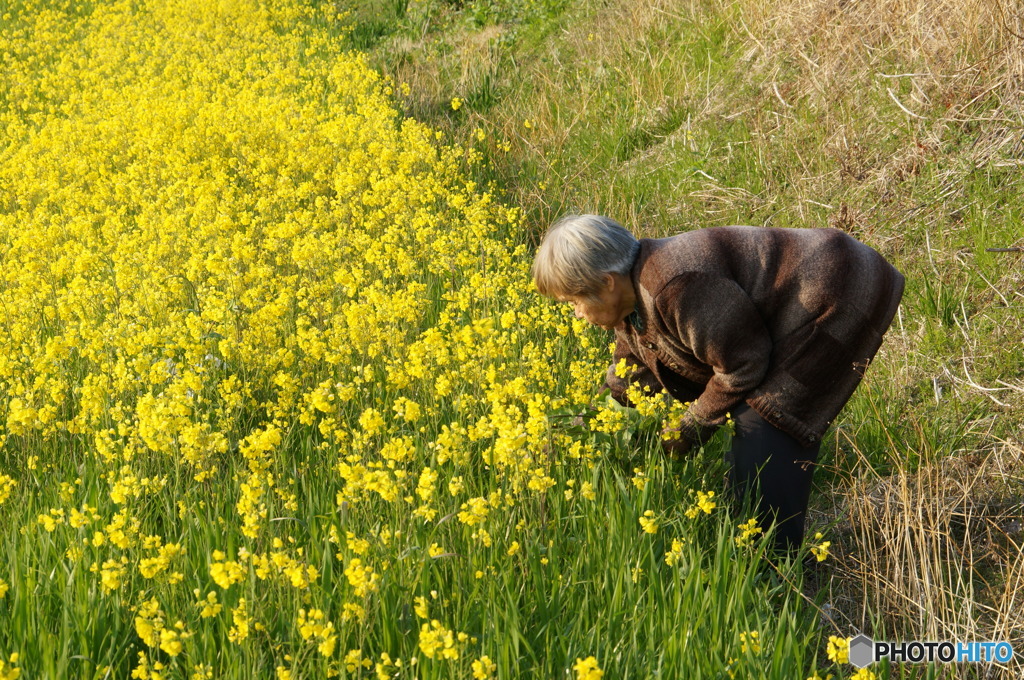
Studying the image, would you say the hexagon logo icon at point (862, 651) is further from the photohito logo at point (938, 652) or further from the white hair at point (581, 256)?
the white hair at point (581, 256)

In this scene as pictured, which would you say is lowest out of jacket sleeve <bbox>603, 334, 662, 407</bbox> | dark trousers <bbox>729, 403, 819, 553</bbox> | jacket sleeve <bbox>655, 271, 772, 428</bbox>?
dark trousers <bbox>729, 403, 819, 553</bbox>

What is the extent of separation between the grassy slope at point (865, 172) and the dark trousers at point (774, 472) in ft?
0.68

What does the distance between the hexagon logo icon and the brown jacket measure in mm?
708

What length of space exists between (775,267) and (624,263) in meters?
0.52

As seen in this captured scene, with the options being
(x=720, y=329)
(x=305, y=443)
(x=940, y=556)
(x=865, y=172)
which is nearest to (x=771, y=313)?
(x=720, y=329)

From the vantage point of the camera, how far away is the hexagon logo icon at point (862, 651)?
271 cm

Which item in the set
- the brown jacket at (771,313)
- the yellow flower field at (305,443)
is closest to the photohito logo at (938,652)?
the yellow flower field at (305,443)

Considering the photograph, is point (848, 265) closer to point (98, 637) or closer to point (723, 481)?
point (723, 481)

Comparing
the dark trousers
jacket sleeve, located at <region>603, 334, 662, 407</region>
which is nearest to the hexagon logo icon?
the dark trousers

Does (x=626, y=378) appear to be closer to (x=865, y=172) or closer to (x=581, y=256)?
(x=581, y=256)

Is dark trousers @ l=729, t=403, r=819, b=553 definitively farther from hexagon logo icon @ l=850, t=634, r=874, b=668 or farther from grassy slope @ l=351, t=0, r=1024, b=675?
hexagon logo icon @ l=850, t=634, r=874, b=668

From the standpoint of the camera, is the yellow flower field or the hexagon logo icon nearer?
the yellow flower field

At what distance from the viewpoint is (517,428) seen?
2.97m

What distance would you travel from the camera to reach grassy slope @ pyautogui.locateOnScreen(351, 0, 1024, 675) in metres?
3.29
